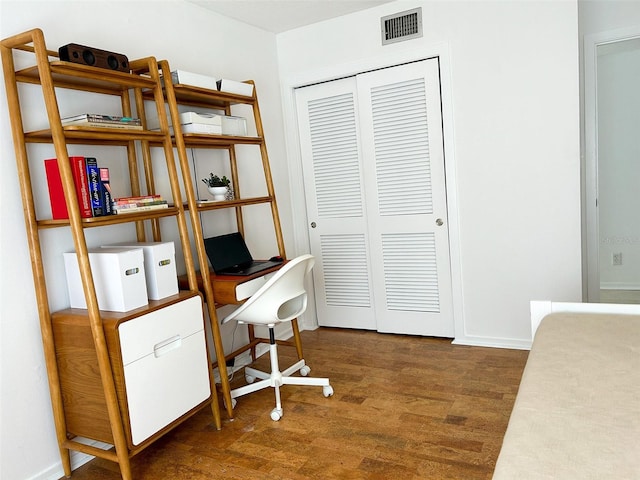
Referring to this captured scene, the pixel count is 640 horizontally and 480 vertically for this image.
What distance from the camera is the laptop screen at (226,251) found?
277 cm

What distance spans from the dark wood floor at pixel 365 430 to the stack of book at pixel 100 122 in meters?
1.52

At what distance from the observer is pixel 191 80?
2592 mm

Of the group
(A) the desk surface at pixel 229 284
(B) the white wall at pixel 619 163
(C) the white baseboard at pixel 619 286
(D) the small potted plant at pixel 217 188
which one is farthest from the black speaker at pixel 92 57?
(C) the white baseboard at pixel 619 286

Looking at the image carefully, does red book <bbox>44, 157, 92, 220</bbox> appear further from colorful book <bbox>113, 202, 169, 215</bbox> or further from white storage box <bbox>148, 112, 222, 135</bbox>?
white storage box <bbox>148, 112, 222, 135</bbox>

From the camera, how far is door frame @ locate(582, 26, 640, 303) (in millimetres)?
3305

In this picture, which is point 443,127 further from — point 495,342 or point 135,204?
point 135,204

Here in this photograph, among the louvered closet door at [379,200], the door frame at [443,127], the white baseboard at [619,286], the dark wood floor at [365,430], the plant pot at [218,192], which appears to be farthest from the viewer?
the white baseboard at [619,286]

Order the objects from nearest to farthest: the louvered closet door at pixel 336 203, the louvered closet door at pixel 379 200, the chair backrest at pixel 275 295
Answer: the chair backrest at pixel 275 295
the louvered closet door at pixel 379 200
the louvered closet door at pixel 336 203

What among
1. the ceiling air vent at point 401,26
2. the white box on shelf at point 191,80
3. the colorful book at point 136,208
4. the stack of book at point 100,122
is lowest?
the colorful book at point 136,208

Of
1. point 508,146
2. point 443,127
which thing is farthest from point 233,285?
point 508,146

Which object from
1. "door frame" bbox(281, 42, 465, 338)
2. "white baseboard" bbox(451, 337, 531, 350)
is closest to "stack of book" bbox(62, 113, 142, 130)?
"door frame" bbox(281, 42, 465, 338)

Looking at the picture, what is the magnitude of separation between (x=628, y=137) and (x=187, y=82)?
3662 millimetres

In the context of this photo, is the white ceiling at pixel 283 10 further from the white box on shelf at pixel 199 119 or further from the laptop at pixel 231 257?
Result: the laptop at pixel 231 257

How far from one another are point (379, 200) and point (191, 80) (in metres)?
1.62
